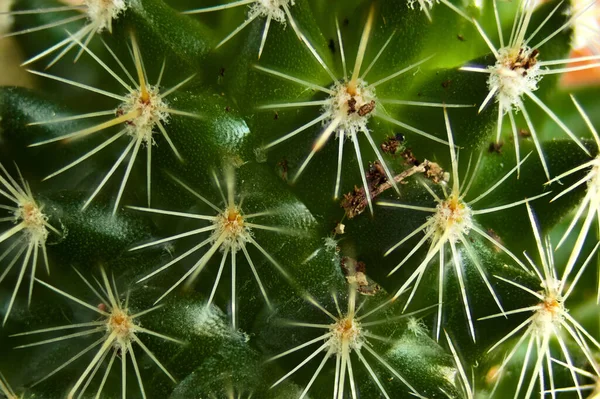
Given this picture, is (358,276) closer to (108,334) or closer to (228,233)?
(228,233)

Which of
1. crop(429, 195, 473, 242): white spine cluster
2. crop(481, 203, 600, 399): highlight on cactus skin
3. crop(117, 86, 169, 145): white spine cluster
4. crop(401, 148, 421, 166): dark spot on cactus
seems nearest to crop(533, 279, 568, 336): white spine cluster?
crop(481, 203, 600, 399): highlight on cactus skin

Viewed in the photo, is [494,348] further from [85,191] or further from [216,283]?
[85,191]

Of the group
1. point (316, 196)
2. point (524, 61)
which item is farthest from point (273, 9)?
point (524, 61)

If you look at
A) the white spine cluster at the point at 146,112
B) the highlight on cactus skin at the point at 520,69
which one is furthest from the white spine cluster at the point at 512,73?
the white spine cluster at the point at 146,112

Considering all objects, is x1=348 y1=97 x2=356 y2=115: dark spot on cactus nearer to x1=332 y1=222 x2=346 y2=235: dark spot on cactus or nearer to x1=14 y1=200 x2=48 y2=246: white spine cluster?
x1=332 y1=222 x2=346 y2=235: dark spot on cactus

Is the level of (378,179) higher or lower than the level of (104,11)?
lower

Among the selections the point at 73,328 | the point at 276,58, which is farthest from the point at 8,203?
the point at 276,58
